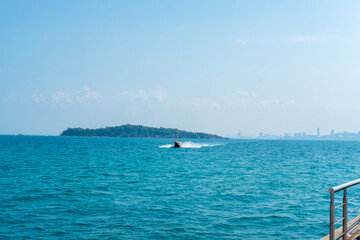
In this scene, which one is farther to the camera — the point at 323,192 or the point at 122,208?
the point at 323,192

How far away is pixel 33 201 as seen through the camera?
18.9 m

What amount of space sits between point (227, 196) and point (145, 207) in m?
5.72

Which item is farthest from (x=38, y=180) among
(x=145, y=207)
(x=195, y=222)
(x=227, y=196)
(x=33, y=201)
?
(x=195, y=222)

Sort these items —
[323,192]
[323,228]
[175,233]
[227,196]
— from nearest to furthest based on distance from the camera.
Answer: [175,233] → [323,228] → [227,196] → [323,192]

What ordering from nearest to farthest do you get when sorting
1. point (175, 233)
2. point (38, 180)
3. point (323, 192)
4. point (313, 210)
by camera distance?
point (175, 233) → point (313, 210) → point (323, 192) → point (38, 180)

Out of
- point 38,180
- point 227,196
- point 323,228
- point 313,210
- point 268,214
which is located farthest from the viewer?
point 38,180

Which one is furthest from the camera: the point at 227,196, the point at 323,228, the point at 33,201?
the point at 227,196

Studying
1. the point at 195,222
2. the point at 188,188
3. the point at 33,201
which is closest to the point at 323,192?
the point at 188,188

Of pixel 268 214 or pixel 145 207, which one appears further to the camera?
pixel 145 207

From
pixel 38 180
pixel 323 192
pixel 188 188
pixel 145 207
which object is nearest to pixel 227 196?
pixel 188 188

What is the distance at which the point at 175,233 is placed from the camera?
1271 centimetres

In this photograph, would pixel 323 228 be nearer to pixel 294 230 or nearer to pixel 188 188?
pixel 294 230

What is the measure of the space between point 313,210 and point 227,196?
17.4 feet

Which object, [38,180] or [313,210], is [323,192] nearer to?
[313,210]
